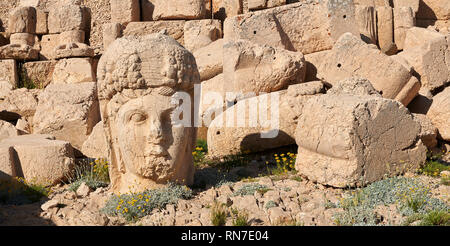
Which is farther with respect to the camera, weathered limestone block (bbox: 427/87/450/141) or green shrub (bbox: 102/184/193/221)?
weathered limestone block (bbox: 427/87/450/141)

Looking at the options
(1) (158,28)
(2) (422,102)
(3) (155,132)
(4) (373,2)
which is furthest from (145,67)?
(4) (373,2)

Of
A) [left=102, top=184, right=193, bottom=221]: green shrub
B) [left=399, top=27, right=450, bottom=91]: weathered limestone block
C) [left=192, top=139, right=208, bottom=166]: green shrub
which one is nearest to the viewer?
[left=102, top=184, right=193, bottom=221]: green shrub

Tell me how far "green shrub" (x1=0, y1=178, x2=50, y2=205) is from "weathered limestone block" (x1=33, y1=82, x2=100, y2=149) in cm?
195

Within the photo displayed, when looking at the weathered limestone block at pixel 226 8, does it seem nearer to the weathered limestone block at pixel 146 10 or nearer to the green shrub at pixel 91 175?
the weathered limestone block at pixel 146 10

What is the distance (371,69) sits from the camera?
6.93 meters

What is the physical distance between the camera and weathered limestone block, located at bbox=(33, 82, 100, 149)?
7332mm

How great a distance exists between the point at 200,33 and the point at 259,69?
9.09 ft

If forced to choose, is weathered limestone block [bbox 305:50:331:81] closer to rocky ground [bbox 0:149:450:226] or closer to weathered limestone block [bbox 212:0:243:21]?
rocky ground [bbox 0:149:450:226]

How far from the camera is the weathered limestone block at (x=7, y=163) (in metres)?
5.49

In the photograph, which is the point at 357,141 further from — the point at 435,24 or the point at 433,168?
the point at 435,24

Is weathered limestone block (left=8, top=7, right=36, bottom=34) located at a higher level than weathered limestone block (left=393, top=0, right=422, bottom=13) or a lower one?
lower

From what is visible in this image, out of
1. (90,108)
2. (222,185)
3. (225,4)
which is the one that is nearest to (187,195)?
(222,185)

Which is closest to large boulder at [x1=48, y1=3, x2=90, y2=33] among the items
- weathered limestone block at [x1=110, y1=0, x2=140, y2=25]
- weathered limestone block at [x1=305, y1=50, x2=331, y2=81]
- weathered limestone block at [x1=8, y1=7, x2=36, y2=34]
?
weathered limestone block at [x1=8, y1=7, x2=36, y2=34]

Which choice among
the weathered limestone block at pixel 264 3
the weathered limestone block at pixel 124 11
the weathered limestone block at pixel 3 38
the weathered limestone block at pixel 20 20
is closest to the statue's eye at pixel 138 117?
the weathered limestone block at pixel 264 3
